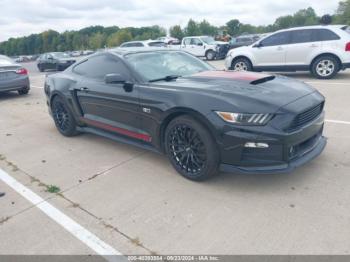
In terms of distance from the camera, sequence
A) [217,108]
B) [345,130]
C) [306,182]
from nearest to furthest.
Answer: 1. [217,108]
2. [306,182]
3. [345,130]

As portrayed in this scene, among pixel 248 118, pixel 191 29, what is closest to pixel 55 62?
pixel 248 118

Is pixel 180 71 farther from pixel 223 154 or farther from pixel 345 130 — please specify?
pixel 345 130

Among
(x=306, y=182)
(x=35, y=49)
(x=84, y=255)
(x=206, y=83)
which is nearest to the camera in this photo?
(x=84, y=255)

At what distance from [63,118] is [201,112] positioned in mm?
3172

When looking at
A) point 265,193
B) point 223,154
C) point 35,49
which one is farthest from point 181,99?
point 35,49

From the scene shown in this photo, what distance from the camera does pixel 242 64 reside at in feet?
36.5

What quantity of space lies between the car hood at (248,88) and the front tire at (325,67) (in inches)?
261

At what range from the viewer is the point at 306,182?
3.42 m

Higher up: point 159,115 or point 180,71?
point 180,71

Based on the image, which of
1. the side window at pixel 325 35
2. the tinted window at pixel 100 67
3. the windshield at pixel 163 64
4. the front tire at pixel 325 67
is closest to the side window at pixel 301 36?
the side window at pixel 325 35

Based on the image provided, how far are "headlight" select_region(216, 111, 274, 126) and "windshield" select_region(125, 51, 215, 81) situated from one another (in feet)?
4.41

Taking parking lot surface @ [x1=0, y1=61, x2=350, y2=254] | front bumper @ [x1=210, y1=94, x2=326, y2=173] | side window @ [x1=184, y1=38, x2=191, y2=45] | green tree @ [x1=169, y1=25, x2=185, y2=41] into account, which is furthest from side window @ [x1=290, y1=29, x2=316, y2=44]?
green tree @ [x1=169, y1=25, x2=185, y2=41]

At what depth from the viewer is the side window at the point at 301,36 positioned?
969cm

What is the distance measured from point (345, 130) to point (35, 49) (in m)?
117
